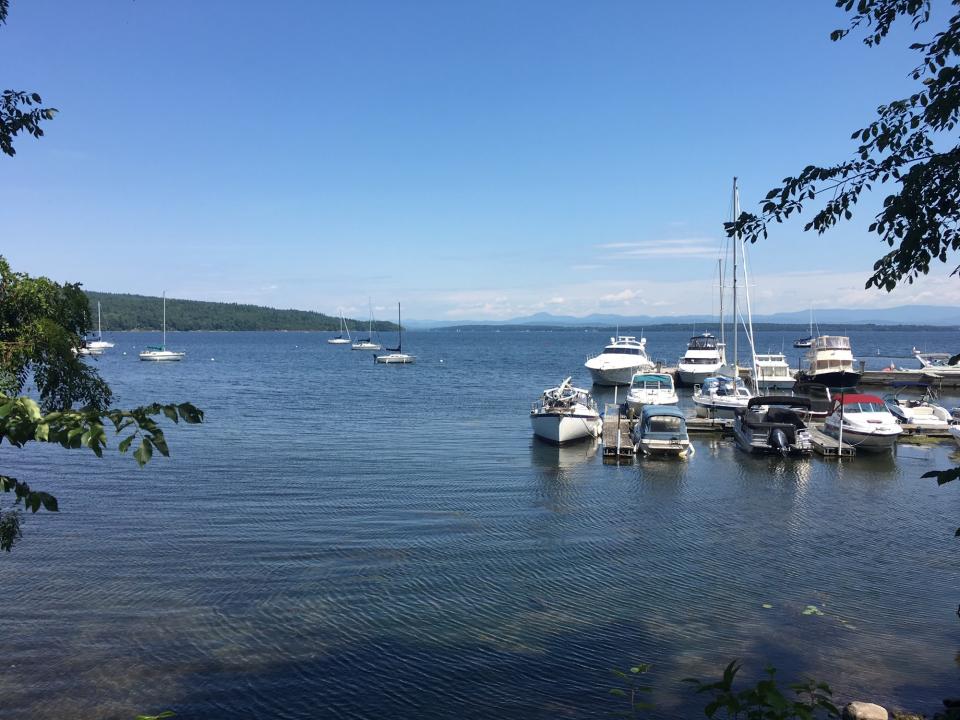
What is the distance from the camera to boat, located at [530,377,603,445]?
28.9 meters

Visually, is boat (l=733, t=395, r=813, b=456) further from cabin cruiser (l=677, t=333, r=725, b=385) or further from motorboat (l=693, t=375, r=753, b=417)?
cabin cruiser (l=677, t=333, r=725, b=385)

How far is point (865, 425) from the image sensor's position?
→ 1077 inches

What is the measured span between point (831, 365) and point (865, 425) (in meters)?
23.5

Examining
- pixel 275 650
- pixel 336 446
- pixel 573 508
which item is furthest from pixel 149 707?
pixel 336 446

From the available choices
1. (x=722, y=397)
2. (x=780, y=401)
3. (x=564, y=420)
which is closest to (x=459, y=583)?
(x=564, y=420)

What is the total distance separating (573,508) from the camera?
19594mm

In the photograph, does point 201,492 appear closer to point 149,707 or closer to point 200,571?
point 200,571

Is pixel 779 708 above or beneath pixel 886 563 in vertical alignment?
above

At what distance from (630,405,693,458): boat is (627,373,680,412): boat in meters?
8.01

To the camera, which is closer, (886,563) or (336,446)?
(886,563)

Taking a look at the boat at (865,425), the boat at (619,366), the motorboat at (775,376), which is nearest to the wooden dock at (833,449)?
the boat at (865,425)

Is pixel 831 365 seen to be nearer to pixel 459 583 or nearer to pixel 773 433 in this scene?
pixel 773 433

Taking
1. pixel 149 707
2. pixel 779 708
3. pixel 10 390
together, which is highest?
pixel 10 390

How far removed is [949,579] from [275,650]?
1263 cm
